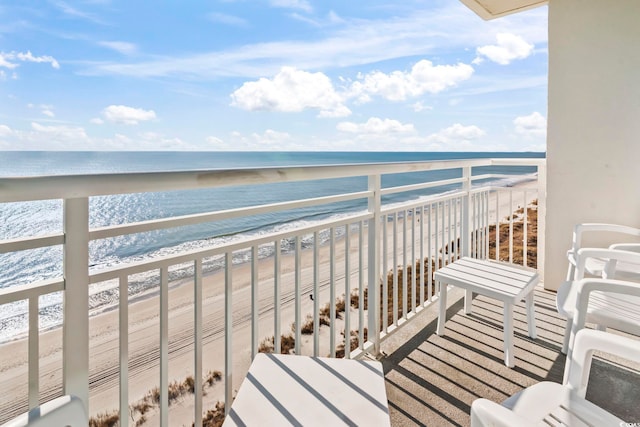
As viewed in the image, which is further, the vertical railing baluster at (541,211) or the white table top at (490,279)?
the vertical railing baluster at (541,211)

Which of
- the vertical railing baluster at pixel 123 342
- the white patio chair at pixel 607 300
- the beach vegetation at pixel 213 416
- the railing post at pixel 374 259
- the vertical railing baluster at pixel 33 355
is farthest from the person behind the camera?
the beach vegetation at pixel 213 416

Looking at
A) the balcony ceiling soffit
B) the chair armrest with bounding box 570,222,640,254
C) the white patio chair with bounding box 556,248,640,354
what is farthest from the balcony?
the balcony ceiling soffit

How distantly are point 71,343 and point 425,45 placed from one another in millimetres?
21989

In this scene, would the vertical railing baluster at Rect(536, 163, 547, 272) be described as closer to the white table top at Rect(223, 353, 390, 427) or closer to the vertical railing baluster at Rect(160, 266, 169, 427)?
the white table top at Rect(223, 353, 390, 427)

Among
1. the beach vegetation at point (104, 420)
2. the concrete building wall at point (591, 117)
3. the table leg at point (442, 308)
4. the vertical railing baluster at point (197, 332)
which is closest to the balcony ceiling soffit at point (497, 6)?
the concrete building wall at point (591, 117)

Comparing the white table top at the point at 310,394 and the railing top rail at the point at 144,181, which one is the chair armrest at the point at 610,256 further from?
the white table top at the point at 310,394

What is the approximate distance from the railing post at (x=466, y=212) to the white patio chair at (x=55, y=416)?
278 cm

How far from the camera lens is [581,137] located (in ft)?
8.91

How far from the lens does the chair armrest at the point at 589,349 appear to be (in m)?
0.80

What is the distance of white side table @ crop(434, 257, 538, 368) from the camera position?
A: 1850mm

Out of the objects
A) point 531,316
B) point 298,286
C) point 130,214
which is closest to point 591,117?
point 531,316

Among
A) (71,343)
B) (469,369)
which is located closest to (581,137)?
(469,369)

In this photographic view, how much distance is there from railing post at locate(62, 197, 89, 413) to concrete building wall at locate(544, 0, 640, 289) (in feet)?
10.5

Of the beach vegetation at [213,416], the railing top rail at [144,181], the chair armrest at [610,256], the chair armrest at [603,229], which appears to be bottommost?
the beach vegetation at [213,416]
